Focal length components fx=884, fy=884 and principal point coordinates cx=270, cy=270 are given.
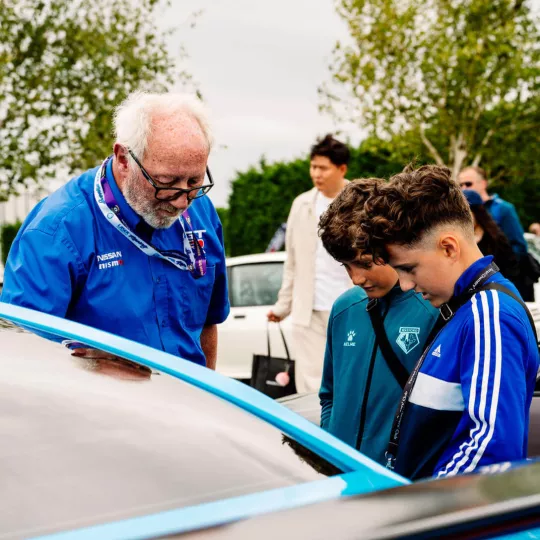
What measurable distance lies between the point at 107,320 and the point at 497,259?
9.45 ft

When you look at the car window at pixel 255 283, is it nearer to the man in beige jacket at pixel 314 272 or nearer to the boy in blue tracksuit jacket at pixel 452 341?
the man in beige jacket at pixel 314 272

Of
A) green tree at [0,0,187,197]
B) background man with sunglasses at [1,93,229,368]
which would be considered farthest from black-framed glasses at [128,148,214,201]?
green tree at [0,0,187,197]

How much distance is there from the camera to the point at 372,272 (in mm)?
2658

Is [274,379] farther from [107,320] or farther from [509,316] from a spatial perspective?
[509,316]

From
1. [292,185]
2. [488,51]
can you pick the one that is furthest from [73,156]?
[488,51]

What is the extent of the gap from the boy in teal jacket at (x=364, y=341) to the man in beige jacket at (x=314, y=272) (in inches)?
107

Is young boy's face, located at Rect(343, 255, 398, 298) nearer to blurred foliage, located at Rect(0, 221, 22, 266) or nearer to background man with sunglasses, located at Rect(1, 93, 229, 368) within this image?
background man with sunglasses, located at Rect(1, 93, 229, 368)

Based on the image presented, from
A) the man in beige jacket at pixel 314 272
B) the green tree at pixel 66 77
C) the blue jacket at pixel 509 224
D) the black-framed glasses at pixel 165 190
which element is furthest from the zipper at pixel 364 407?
the green tree at pixel 66 77

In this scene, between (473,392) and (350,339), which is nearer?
(473,392)

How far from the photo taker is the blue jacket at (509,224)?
18.6ft

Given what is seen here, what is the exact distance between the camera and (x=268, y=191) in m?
21.5

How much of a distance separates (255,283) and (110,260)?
5.60 meters

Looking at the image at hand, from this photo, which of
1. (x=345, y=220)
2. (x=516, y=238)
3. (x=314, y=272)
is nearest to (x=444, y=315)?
(x=345, y=220)

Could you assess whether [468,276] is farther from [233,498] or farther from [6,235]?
[6,235]
